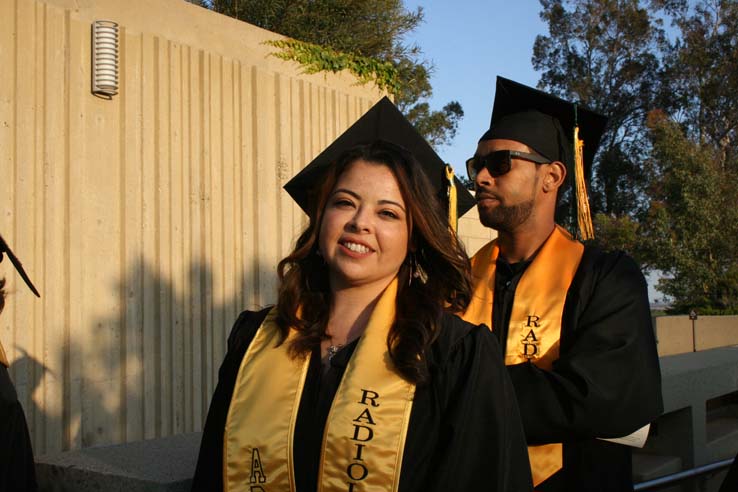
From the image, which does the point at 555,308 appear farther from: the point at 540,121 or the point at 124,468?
the point at 124,468

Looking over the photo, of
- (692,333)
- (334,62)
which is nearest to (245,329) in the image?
(334,62)

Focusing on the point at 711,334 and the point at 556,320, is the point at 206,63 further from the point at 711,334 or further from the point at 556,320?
the point at 711,334

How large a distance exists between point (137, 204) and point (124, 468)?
4615 millimetres


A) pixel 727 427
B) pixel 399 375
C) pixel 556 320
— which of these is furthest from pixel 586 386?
pixel 727 427

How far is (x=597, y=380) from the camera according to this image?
2.38 meters

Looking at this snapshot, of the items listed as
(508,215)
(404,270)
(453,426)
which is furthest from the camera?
(508,215)

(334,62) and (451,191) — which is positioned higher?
(334,62)

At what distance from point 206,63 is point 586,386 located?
→ 6068mm

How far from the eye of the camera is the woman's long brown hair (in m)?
2.20

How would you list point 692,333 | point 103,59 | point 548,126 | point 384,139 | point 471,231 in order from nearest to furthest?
point 384,139 → point 548,126 → point 103,59 → point 471,231 → point 692,333

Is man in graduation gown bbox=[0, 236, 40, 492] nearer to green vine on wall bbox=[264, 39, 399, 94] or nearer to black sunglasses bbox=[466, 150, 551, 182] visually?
black sunglasses bbox=[466, 150, 551, 182]

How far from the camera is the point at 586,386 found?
235 centimetres

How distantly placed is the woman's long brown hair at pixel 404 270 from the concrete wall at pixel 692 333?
1036cm

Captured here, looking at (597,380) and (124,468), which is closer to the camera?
(597,380)
